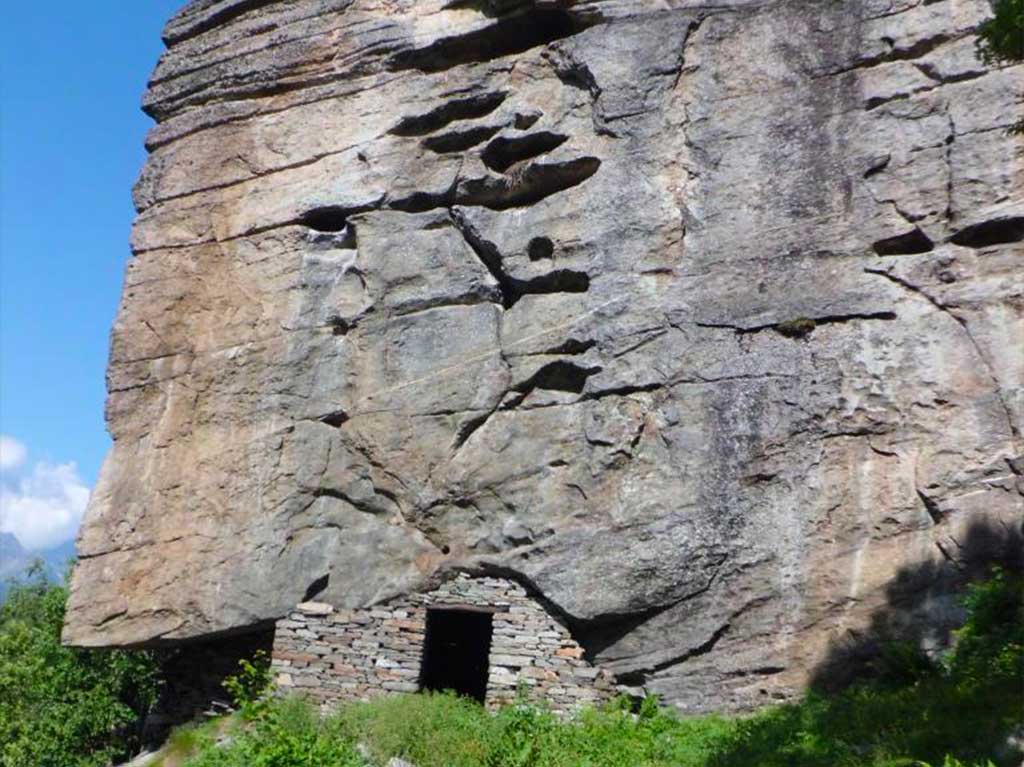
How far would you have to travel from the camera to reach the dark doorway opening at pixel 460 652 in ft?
49.2

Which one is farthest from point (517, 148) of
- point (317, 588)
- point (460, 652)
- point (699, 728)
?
point (699, 728)

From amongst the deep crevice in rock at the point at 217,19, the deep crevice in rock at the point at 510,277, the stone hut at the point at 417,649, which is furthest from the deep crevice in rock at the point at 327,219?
the stone hut at the point at 417,649

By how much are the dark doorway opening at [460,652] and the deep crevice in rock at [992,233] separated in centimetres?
801

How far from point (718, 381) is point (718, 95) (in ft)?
12.5

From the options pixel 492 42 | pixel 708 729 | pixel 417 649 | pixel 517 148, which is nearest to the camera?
pixel 708 729

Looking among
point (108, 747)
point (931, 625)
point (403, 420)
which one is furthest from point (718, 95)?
point (108, 747)

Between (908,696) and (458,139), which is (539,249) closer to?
(458,139)

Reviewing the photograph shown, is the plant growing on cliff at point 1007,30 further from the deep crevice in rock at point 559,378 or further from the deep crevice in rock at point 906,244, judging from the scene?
the deep crevice in rock at point 559,378

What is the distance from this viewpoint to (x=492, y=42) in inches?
589

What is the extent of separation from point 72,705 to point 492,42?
41.5 feet

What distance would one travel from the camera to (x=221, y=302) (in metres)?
14.7

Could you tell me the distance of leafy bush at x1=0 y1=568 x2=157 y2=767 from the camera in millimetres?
16688

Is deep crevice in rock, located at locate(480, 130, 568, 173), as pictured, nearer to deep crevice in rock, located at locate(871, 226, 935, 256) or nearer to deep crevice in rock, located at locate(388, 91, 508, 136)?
deep crevice in rock, located at locate(388, 91, 508, 136)

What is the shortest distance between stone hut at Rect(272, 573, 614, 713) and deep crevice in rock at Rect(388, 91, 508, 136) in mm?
6366
